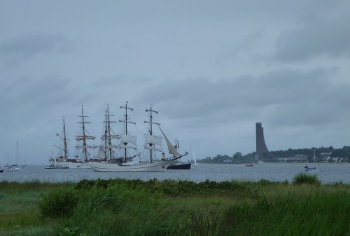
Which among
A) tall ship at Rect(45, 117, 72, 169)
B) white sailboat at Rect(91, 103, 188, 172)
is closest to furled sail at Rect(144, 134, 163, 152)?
white sailboat at Rect(91, 103, 188, 172)

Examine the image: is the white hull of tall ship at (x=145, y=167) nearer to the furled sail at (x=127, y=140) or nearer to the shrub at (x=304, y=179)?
the furled sail at (x=127, y=140)

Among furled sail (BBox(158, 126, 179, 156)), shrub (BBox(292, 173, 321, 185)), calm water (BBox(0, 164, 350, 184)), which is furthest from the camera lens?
furled sail (BBox(158, 126, 179, 156))

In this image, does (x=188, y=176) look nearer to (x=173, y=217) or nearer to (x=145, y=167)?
(x=145, y=167)

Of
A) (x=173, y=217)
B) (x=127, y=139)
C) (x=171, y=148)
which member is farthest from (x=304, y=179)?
(x=127, y=139)

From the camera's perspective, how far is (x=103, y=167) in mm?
107312

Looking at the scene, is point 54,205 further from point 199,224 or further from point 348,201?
point 348,201

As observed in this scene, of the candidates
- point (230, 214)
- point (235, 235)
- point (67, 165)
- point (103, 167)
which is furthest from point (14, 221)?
point (67, 165)

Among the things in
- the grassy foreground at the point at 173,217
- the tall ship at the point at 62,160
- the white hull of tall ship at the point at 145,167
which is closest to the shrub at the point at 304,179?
the grassy foreground at the point at 173,217

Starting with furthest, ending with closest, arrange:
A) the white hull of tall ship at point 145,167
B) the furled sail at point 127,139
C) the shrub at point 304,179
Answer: the furled sail at point 127,139 → the white hull of tall ship at point 145,167 → the shrub at point 304,179

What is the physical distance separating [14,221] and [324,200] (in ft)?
24.0

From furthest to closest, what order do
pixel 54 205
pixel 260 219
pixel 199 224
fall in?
pixel 54 205 → pixel 260 219 → pixel 199 224

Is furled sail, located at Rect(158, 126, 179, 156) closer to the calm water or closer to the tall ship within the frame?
the calm water

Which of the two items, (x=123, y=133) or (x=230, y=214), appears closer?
(x=230, y=214)

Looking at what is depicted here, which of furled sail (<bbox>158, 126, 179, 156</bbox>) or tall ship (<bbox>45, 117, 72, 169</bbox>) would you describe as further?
tall ship (<bbox>45, 117, 72, 169</bbox>)
